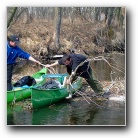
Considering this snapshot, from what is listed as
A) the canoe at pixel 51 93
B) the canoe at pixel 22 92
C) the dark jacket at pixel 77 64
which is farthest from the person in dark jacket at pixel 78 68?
the canoe at pixel 22 92

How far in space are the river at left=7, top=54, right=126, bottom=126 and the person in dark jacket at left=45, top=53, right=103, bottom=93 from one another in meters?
0.10

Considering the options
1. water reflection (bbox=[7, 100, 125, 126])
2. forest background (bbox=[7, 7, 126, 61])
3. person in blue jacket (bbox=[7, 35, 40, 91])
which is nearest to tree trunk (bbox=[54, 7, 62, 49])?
forest background (bbox=[7, 7, 126, 61])

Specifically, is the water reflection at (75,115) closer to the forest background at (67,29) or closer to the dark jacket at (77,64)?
the dark jacket at (77,64)

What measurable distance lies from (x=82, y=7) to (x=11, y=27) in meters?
0.85

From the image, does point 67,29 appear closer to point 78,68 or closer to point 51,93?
point 78,68

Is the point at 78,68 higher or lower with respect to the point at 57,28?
lower

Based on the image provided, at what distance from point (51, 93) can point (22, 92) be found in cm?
36

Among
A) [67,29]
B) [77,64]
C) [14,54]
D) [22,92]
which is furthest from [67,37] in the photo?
[22,92]

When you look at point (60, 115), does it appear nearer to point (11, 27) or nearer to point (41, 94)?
point (41, 94)

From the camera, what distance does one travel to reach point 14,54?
678 centimetres

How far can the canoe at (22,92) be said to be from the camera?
6836 millimetres

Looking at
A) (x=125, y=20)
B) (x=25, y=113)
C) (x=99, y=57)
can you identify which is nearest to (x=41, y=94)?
(x=25, y=113)

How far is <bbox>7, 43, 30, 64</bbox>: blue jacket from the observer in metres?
6.68
